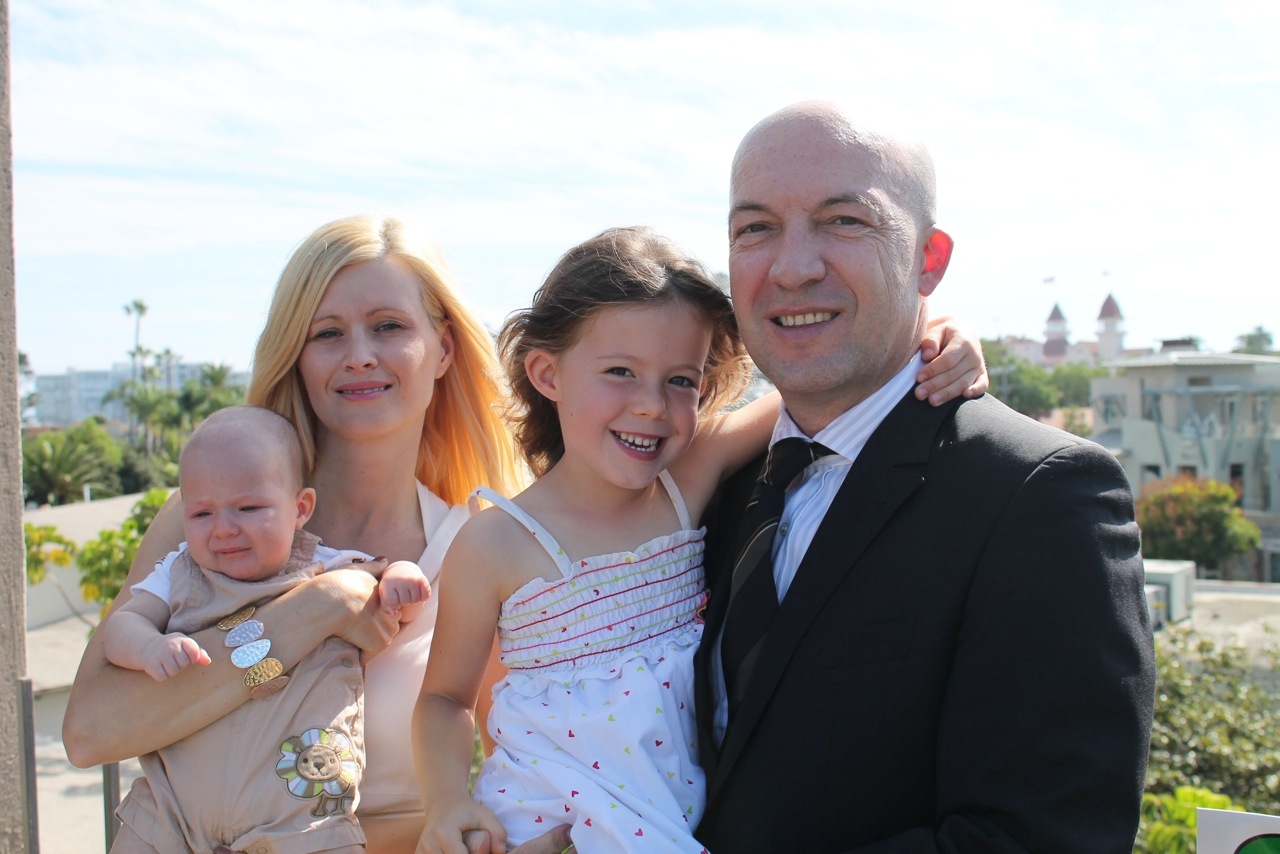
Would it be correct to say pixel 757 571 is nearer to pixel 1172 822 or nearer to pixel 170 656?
pixel 170 656

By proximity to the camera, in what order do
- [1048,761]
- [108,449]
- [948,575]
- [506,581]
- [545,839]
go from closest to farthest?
[1048,761] → [948,575] → [545,839] → [506,581] → [108,449]

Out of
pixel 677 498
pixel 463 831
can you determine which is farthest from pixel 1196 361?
pixel 463 831

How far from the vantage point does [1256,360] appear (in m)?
51.9

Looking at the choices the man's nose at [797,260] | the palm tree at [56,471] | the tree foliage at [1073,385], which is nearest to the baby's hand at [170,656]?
the man's nose at [797,260]

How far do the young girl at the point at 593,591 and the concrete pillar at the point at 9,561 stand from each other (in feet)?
4.20

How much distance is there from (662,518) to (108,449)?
178ft

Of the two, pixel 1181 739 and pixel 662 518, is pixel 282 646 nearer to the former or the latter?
pixel 662 518

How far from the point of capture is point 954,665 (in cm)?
189

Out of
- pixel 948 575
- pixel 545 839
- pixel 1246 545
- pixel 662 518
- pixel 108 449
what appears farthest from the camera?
pixel 108 449

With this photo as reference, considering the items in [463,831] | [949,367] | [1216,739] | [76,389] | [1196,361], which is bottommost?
[76,389]

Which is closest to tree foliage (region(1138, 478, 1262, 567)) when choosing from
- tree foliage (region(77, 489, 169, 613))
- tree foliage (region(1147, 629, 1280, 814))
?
tree foliage (region(1147, 629, 1280, 814))

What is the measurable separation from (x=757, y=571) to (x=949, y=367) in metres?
0.64

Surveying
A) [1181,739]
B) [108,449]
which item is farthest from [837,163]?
[108,449]

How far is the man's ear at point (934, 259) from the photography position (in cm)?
233
